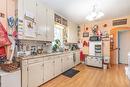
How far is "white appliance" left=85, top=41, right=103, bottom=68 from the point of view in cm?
497

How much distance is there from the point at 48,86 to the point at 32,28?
67.7 inches

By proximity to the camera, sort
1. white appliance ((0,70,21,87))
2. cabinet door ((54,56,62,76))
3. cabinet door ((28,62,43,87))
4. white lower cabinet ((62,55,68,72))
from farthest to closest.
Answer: white lower cabinet ((62,55,68,72)), cabinet door ((54,56,62,76)), cabinet door ((28,62,43,87)), white appliance ((0,70,21,87))

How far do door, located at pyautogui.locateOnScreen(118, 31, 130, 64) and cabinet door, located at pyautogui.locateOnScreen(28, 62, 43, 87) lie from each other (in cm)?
510

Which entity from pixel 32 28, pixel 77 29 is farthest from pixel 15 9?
pixel 77 29

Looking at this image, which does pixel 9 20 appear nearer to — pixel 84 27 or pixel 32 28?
pixel 32 28

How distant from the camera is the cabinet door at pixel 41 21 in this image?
3098mm

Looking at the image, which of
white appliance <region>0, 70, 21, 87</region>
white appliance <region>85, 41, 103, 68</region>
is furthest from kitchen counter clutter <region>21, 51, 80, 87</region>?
white appliance <region>85, 41, 103, 68</region>

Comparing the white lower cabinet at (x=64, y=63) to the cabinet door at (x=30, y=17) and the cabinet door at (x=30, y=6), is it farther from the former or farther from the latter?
the cabinet door at (x=30, y=6)

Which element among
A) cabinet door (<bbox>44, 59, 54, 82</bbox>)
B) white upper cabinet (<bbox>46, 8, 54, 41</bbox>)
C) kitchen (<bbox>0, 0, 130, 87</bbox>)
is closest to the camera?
kitchen (<bbox>0, 0, 130, 87</bbox>)

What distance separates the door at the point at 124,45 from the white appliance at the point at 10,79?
18.9 feet

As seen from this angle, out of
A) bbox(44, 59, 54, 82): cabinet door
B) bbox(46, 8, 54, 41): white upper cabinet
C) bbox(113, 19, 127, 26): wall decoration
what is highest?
bbox(113, 19, 127, 26): wall decoration

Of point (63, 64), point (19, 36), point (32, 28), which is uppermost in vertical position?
point (32, 28)

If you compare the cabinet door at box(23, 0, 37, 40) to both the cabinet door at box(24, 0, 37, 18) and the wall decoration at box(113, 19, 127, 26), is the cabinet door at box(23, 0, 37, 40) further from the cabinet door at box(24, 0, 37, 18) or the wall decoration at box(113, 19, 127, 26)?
the wall decoration at box(113, 19, 127, 26)

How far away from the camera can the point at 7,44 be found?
7.61ft
